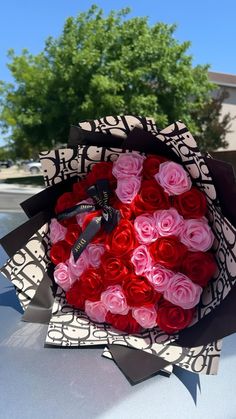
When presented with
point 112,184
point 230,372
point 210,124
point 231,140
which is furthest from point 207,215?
point 231,140

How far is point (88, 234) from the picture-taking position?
3.79ft

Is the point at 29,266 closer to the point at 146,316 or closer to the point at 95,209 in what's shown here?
the point at 95,209

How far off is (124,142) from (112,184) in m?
0.12

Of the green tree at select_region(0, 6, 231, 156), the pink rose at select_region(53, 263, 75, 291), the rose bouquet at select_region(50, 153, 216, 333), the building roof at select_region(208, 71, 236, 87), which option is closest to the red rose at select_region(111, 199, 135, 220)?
the rose bouquet at select_region(50, 153, 216, 333)

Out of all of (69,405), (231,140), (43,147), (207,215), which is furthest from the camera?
(231,140)

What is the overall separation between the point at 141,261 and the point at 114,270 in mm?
73

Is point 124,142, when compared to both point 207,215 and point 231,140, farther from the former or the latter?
point 231,140

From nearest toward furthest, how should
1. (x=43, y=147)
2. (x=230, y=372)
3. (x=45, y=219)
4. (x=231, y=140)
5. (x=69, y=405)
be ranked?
(x=69, y=405)
(x=230, y=372)
(x=45, y=219)
(x=43, y=147)
(x=231, y=140)

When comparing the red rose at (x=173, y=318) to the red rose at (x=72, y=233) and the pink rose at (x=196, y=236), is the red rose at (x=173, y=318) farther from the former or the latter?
the red rose at (x=72, y=233)

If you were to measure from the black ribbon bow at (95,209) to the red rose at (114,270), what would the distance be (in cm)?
7

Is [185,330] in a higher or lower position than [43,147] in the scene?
higher

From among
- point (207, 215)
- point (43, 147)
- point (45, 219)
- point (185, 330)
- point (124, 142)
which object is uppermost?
point (124, 142)

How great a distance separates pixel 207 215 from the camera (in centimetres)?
115

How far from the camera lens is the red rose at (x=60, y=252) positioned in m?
1.24
